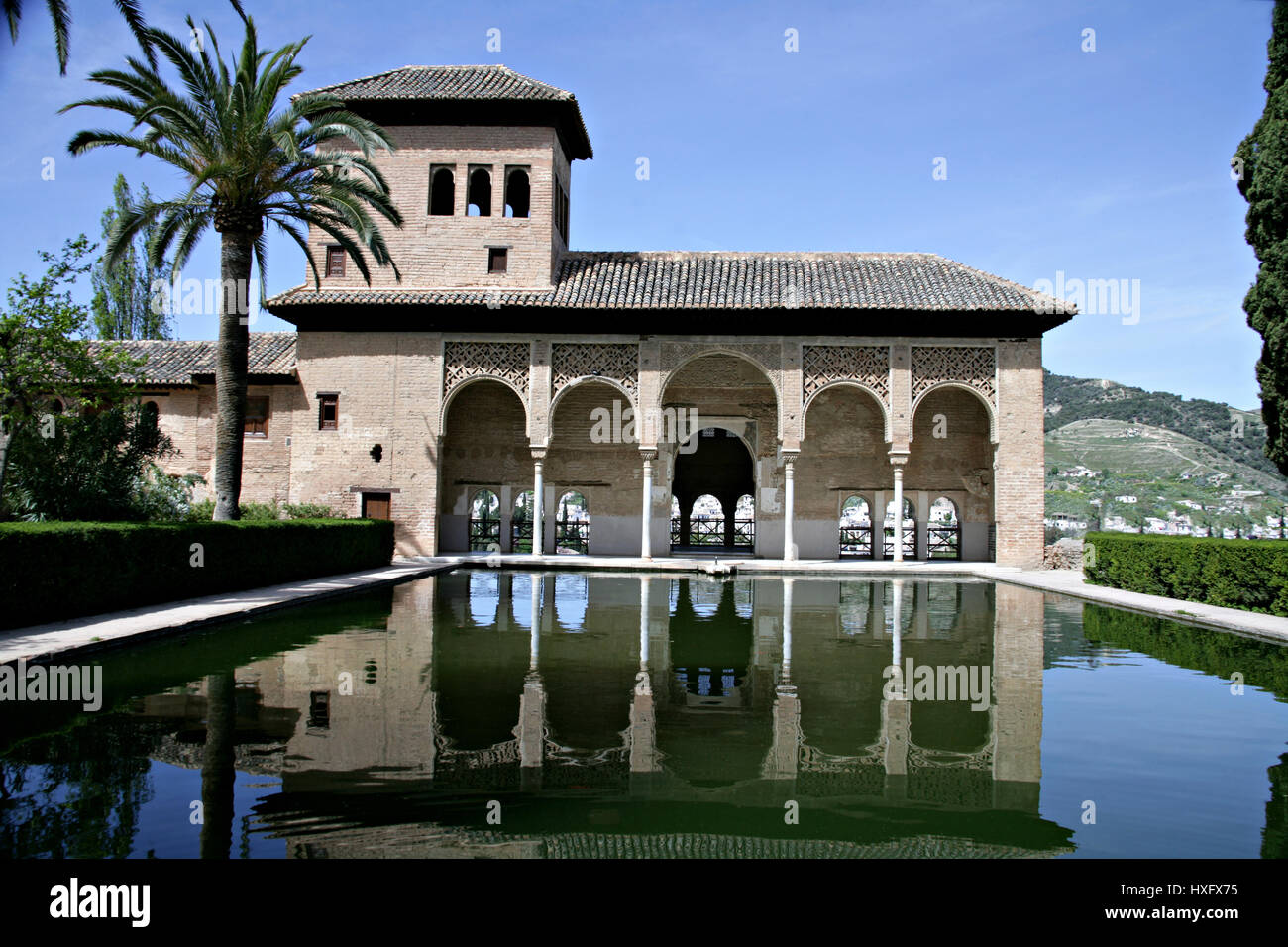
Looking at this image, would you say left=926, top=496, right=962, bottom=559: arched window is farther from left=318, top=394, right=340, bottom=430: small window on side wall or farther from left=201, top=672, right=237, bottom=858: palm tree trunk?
left=201, top=672, right=237, bottom=858: palm tree trunk

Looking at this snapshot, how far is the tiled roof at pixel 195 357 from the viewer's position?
877 inches

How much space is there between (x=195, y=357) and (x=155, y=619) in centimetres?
1691

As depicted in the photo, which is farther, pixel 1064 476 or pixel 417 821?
pixel 1064 476

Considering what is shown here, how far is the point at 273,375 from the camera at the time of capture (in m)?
21.5

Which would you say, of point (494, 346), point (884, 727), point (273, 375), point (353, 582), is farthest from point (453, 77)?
point (884, 727)

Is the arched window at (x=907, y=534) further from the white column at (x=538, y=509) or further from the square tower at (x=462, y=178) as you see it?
the square tower at (x=462, y=178)

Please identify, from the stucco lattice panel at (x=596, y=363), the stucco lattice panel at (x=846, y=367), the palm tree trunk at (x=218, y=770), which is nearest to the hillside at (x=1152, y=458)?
the stucco lattice panel at (x=846, y=367)

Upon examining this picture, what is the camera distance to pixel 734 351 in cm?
2083

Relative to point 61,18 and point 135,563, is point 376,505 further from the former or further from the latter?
point 61,18

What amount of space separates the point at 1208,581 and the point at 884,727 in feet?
32.0

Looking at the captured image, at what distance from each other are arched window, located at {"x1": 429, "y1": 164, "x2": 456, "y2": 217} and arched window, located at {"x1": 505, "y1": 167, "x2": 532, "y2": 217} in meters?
1.40

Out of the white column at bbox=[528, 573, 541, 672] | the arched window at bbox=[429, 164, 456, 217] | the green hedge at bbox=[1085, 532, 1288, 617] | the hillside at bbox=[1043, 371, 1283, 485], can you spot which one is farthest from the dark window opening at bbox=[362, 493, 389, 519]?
the hillside at bbox=[1043, 371, 1283, 485]

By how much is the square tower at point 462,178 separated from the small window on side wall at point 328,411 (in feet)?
9.08
